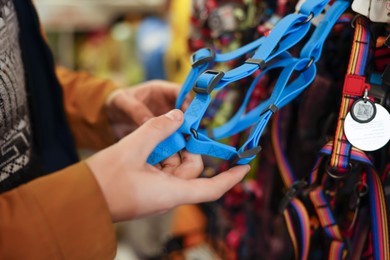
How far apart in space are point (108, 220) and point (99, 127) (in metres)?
0.45

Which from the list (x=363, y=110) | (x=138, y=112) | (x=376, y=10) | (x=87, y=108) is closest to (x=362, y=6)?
(x=376, y=10)

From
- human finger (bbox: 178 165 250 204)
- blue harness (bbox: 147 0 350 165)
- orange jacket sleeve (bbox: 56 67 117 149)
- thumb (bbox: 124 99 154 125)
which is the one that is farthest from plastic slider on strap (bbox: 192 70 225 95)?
orange jacket sleeve (bbox: 56 67 117 149)

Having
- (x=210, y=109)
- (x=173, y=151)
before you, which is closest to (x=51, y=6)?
(x=210, y=109)

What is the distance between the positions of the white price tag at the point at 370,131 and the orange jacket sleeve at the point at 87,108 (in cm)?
46

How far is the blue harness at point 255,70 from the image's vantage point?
49cm

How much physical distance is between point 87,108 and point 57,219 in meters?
0.48

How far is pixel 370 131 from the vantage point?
0.51m

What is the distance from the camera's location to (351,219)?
0.63 meters

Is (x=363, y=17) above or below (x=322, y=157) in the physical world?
above

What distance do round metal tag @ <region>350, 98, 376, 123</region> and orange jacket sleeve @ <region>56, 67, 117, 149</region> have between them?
0.47 m

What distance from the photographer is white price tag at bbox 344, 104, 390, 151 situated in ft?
1.66

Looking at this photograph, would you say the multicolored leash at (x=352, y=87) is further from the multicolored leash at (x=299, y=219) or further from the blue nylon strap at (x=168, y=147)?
the blue nylon strap at (x=168, y=147)

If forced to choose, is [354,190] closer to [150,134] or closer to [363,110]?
[363,110]

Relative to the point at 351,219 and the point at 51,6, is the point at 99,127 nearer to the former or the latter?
the point at 351,219
